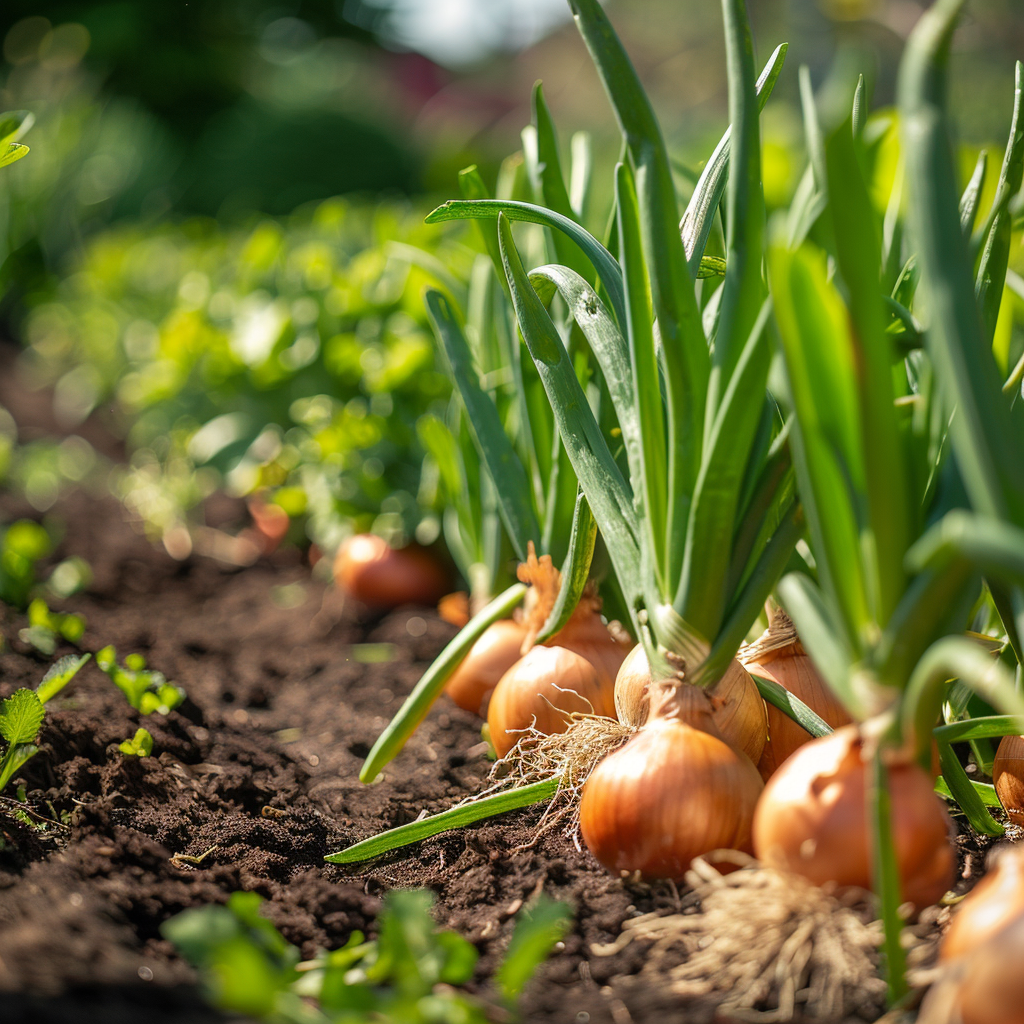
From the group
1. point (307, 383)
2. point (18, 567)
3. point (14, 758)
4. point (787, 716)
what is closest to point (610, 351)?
point (787, 716)

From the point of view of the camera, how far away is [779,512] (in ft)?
3.16

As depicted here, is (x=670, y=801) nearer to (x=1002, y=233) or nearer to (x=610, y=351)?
(x=610, y=351)

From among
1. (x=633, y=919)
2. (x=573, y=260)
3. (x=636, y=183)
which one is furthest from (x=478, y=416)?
(x=633, y=919)

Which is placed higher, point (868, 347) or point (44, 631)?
point (868, 347)

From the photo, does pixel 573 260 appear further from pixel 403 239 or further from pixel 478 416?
pixel 403 239

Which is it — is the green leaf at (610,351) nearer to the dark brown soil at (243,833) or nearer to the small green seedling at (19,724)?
the dark brown soil at (243,833)

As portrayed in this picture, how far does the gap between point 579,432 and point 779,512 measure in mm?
245

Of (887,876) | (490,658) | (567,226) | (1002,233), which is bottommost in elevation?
(490,658)

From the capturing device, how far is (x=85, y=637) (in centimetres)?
193

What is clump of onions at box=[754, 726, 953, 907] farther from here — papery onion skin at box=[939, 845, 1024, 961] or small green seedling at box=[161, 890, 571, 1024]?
small green seedling at box=[161, 890, 571, 1024]

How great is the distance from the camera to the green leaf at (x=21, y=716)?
3.18 ft

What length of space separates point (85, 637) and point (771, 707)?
1.51 m

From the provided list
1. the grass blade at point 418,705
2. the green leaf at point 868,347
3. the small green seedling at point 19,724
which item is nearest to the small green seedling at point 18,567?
the small green seedling at point 19,724

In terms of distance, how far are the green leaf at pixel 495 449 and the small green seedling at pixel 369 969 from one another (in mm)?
658
